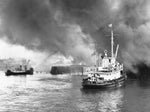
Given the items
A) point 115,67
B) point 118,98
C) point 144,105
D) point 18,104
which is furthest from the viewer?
point 115,67

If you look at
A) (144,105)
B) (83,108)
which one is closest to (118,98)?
(144,105)

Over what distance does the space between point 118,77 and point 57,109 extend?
45122 millimetres

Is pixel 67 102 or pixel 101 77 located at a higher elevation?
pixel 101 77

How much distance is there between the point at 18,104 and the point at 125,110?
74.2 ft

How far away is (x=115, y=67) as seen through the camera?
96.8 metres

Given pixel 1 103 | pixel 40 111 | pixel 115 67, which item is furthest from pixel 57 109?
pixel 115 67

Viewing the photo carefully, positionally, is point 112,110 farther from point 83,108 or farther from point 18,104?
point 18,104

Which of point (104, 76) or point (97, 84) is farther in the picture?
point (104, 76)

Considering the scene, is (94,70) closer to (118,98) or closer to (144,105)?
(118,98)

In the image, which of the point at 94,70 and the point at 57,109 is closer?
the point at 57,109

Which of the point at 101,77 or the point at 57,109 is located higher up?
the point at 101,77

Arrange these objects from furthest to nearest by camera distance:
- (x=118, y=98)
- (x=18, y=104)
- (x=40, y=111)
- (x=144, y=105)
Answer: (x=118, y=98) < (x=18, y=104) < (x=144, y=105) < (x=40, y=111)

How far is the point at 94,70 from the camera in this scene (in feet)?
297

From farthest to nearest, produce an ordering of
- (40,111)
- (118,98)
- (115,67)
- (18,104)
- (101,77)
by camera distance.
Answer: (115,67)
(101,77)
(118,98)
(18,104)
(40,111)
